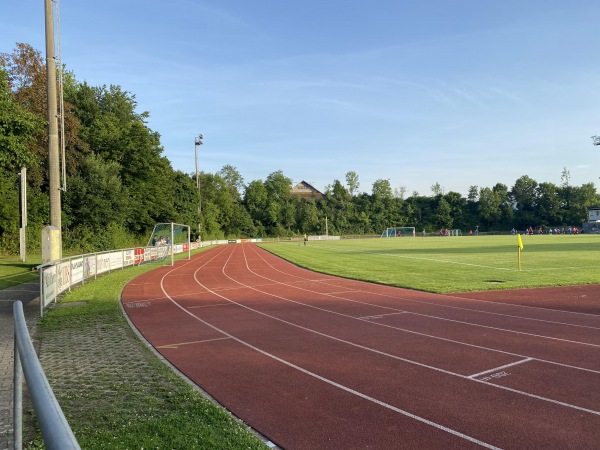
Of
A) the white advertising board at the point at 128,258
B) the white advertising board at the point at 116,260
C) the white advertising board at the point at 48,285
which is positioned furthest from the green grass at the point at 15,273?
the white advertising board at the point at 48,285

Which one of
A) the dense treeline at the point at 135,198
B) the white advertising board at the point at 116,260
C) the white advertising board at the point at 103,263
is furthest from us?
the dense treeline at the point at 135,198

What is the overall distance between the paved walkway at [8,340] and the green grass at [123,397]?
1.62 ft

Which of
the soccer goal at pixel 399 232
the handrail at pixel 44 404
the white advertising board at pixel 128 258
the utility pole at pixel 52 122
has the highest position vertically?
the utility pole at pixel 52 122

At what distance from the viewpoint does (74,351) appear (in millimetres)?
8141

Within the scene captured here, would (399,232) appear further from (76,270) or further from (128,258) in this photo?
(76,270)

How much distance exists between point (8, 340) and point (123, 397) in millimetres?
4855

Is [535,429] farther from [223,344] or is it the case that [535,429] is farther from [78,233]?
[78,233]

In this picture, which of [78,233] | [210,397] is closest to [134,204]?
[78,233]

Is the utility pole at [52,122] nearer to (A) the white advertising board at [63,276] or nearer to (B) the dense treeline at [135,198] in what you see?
(A) the white advertising board at [63,276]

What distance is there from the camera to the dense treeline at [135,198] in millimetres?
32031

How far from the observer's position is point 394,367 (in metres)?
7.01

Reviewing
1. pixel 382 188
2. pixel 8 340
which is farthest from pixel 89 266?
pixel 382 188

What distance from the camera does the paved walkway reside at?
4867 millimetres

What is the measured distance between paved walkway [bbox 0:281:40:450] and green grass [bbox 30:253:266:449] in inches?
19.4
